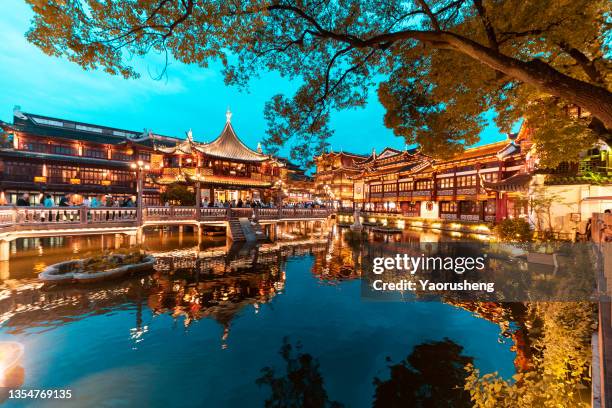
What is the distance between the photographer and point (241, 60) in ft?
23.3

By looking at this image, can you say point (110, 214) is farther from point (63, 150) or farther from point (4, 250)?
point (63, 150)

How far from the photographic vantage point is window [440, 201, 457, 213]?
38.1 m

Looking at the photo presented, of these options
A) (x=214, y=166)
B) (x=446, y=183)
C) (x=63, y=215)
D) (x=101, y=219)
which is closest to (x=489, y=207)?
(x=446, y=183)

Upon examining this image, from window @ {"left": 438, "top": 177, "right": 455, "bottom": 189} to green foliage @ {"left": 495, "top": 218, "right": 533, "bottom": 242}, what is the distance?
25138mm

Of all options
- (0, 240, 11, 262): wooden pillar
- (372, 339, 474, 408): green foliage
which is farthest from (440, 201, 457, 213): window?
(0, 240, 11, 262): wooden pillar

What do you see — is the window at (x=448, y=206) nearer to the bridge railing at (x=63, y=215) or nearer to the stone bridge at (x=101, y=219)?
the stone bridge at (x=101, y=219)

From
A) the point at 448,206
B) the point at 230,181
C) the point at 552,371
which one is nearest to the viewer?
the point at 552,371

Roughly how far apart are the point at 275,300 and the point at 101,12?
8.47 meters

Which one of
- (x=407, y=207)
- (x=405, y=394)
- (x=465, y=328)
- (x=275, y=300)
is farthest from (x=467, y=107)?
(x=407, y=207)

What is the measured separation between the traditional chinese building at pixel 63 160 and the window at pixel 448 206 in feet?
132

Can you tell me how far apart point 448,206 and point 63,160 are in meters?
50.7

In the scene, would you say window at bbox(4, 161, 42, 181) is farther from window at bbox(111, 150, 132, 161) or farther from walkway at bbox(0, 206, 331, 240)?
walkway at bbox(0, 206, 331, 240)

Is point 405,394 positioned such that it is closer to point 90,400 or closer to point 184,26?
point 90,400

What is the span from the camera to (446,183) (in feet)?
127
